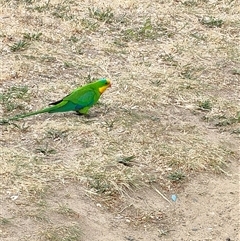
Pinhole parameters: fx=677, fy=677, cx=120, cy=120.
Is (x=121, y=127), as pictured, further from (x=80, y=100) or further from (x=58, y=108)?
(x=58, y=108)

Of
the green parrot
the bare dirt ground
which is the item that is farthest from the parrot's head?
the bare dirt ground

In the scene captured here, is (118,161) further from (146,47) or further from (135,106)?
(146,47)

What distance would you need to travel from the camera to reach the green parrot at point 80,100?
4887 millimetres

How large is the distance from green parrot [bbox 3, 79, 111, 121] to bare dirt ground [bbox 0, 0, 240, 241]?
10 cm

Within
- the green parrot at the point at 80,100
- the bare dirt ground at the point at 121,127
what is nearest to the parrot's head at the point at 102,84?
the green parrot at the point at 80,100

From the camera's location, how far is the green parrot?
489cm

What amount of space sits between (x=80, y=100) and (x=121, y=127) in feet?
1.19

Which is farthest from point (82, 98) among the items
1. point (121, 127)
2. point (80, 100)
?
point (121, 127)

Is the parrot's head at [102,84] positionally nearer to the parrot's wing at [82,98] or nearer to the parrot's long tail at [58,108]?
the parrot's wing at [82,98]

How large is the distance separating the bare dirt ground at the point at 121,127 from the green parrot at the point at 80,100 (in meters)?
0.10

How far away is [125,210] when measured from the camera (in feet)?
13.6

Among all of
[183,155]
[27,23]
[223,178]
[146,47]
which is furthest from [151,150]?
[27,23]

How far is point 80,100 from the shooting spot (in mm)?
4934

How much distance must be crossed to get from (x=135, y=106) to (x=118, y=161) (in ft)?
3.22
